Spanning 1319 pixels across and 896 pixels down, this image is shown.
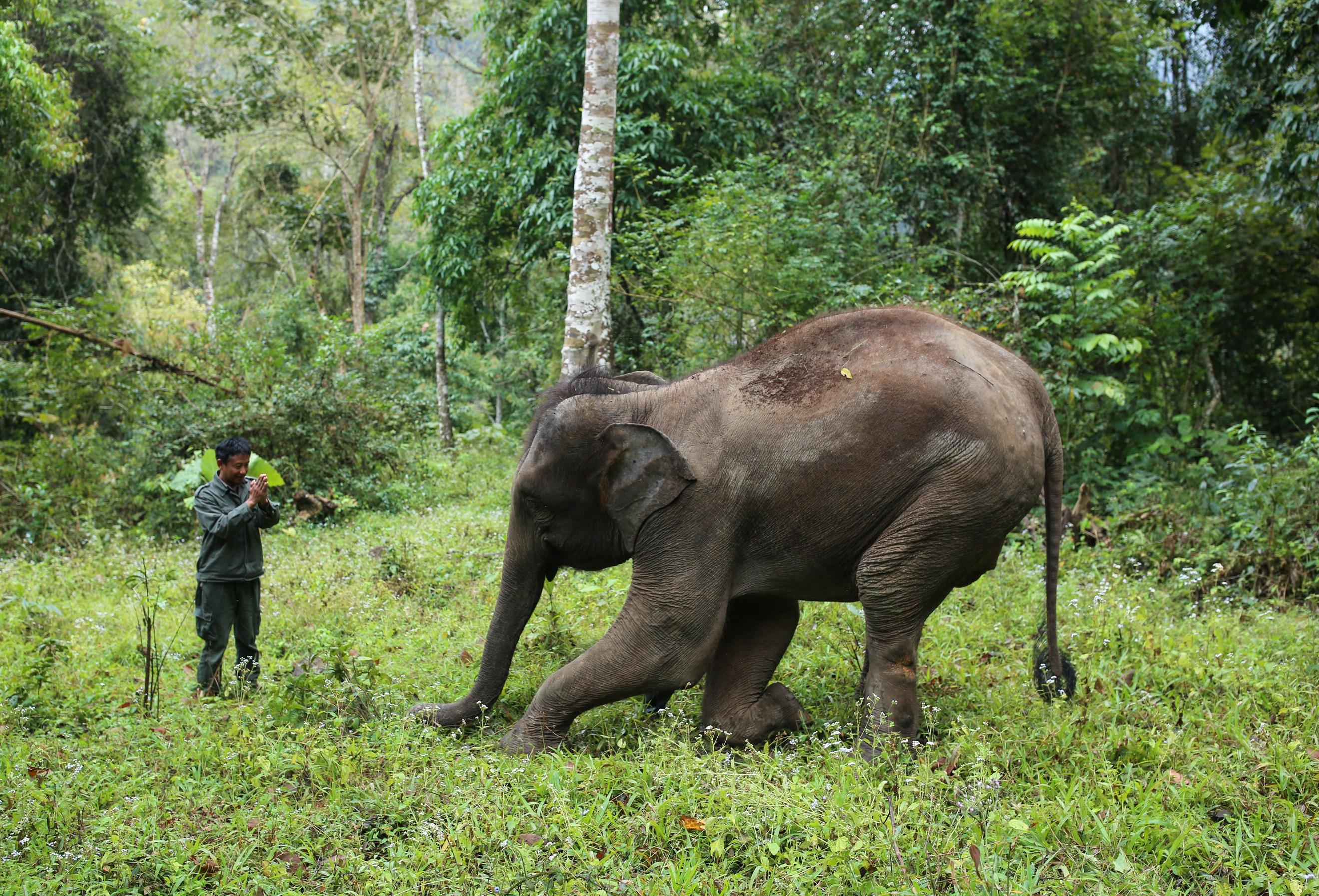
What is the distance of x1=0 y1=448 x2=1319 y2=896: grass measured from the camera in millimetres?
3125

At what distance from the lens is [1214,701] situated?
4.74 metres

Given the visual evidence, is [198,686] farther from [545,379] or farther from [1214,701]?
[545,379]

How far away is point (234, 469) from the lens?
17.5ft

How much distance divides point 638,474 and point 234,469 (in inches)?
96.4

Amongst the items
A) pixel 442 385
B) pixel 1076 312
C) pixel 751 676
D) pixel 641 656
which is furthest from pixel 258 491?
pixel 442 385

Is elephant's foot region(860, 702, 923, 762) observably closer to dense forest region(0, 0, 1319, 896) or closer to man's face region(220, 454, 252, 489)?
dense forest region(0, 0, 1319, 896)

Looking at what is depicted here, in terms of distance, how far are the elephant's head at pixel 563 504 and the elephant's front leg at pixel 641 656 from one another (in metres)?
0.31

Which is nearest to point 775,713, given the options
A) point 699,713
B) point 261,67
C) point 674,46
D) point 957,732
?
point 699,713

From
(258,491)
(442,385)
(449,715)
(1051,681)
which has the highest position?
(258,491)

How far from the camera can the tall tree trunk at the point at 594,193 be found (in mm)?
7914

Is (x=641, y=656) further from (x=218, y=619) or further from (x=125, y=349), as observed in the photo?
(x=125, y=349)

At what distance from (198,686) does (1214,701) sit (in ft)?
16.5

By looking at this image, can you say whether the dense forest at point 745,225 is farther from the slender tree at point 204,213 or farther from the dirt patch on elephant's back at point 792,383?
the slender tree at point 204,213

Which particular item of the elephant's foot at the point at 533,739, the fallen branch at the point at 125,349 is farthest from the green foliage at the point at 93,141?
the elephant's foot at the point at 533,739
